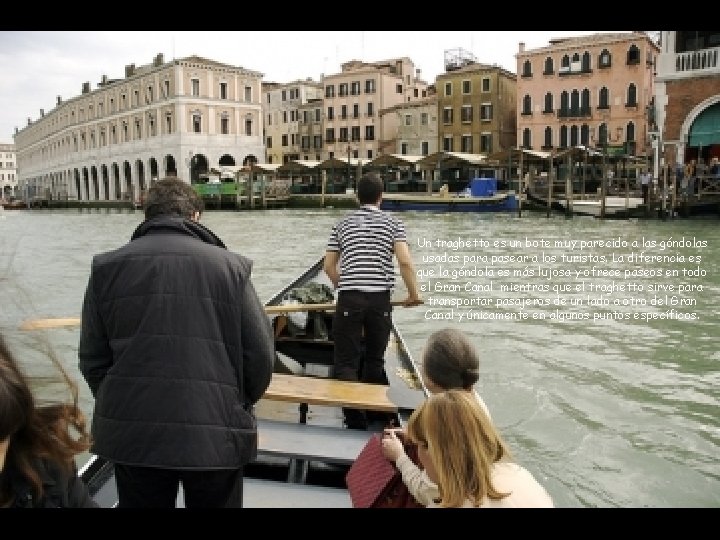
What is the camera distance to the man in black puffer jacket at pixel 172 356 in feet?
4.81

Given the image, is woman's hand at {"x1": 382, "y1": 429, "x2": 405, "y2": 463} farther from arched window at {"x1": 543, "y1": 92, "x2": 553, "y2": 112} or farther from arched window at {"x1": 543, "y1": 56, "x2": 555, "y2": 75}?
arched window at {"x1": 543, "y1": 92, "x2": 553, "y2": 112}

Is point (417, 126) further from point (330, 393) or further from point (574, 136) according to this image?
point (330, 393)

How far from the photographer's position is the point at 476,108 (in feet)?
110


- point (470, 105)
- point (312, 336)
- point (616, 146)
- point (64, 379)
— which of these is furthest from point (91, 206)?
point (64, 379)

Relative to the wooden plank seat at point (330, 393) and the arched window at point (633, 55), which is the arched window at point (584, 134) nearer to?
the arched window at point (633, 55)

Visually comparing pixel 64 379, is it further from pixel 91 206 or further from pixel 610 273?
pixel 91 206

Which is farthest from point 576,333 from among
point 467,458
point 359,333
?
point 467,458

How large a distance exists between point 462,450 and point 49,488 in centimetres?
81

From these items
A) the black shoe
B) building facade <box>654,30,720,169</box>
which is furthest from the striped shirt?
building facade <box>654,30,720,169</box>

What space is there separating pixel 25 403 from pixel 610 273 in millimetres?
10109

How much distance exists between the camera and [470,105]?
111 feet

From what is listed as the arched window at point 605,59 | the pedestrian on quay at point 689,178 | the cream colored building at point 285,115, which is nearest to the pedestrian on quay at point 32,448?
the pedestrian on quay at point 689,178

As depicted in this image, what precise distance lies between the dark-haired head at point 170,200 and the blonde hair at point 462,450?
0.76 meters

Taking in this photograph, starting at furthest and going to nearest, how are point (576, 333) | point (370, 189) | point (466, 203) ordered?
point (466, 203), point (576, 333), point (370, 189)
